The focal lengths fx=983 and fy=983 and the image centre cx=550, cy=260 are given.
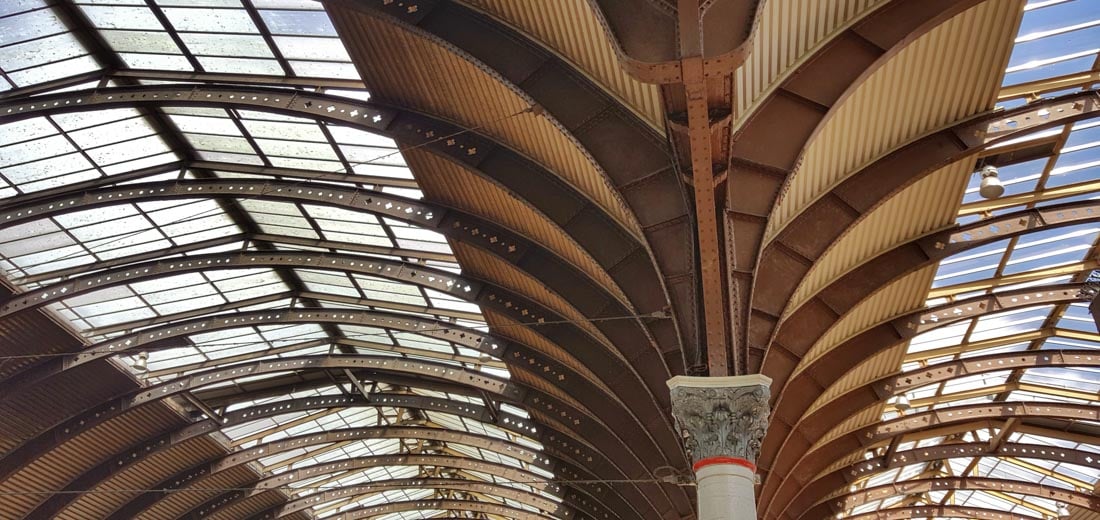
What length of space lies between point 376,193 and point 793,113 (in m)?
13.0

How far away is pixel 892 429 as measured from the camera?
37375 millimetres

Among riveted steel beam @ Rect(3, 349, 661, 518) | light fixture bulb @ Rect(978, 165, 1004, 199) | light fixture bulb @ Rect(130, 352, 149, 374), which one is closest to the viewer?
light fixture bulb @ Rect(978, 165, 1004, 199)

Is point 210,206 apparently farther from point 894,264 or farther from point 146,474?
point 894,264

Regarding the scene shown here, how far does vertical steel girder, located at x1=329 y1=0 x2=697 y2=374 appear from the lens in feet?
59.5

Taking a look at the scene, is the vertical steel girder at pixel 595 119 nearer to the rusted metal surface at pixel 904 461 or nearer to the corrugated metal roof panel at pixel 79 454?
the rusted metal surface at pixel 904 461

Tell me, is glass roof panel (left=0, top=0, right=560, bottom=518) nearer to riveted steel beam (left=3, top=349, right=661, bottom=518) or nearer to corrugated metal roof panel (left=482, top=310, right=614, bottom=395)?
riveted steel beam (left=3, top=349, right=661, bottom=518)

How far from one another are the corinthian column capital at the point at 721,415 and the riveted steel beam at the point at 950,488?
27.1 m

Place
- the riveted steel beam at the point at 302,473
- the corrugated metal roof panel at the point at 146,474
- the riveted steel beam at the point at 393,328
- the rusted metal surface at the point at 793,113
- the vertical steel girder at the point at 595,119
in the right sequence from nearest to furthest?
the rusted metal surface at the point at 793,113, the vertical steel girder at the point at 595,119, the riveted steel beam at the point at 393,328, the corrugated metal roof panel at the point at 146,474, the riveted steel beam at the point at 302,473

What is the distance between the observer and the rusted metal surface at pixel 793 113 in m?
16.7

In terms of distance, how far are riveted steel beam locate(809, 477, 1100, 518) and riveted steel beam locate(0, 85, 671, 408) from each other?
20.4 metres

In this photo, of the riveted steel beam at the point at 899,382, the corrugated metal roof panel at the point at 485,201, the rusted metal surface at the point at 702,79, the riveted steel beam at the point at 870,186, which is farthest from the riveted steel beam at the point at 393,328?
the rusted metal surface at the point at 702,79

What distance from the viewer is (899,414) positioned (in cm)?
3866

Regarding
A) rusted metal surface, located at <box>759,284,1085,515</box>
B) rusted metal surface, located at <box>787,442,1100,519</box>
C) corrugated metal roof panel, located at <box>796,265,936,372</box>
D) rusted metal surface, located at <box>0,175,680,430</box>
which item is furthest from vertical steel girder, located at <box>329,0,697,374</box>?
rusted metal surface, located at <box>787,442,1100,519</box>

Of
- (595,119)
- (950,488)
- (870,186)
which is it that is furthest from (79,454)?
(950,488)
